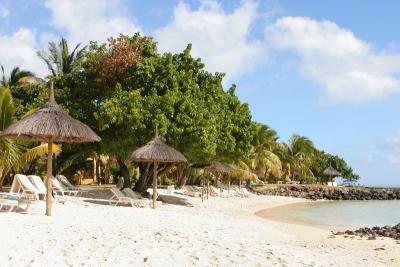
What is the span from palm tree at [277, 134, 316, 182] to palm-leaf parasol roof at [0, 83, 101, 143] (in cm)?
3552

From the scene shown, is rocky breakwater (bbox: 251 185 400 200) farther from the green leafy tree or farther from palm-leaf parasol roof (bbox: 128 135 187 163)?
palm-leaf parasol roof (bbox: 128 135 187 163)

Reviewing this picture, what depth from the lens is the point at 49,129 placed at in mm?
10953

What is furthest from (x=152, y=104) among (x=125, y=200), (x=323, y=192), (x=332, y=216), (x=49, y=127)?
(x=323, y=192)

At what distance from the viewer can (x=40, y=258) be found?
7.27 meters

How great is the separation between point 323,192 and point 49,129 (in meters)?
37.5

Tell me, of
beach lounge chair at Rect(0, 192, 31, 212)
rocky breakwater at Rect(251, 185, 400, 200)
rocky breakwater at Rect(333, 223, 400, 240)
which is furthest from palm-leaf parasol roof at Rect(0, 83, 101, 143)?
rocky breakwater at Rect(251, 185, 400, 200)

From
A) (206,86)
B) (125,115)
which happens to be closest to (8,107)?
(125,115)

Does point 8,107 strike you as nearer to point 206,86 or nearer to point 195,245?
point 206,86

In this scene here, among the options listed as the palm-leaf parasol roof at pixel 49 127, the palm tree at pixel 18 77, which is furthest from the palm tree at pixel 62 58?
the palm-leaf parasol roof at pixel 49 127

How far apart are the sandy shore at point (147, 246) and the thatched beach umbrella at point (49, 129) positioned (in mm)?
1558

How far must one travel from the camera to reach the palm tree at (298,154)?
46094 mm

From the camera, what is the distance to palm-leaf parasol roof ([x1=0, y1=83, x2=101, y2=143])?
10905mm

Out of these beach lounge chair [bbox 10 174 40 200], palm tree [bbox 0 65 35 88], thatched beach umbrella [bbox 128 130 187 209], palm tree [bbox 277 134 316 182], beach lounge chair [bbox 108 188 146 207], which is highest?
palm tree [bbox 0 65 35 88]

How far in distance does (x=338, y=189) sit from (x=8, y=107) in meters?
37.1
